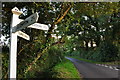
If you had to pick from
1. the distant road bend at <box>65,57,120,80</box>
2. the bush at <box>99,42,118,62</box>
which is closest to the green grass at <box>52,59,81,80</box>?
the distant road bend at <box>65,57,120,80</box>

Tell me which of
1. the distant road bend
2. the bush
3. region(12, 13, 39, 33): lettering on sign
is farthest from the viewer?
the bush

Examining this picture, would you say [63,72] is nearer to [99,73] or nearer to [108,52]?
[99,73]

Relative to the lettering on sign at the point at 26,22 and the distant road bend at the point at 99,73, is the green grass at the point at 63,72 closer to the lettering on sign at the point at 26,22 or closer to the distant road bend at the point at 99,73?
the distant road bend at the point at 99,73

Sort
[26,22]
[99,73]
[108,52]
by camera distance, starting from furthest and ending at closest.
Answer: [108,52]
[99,73]
[26,22]

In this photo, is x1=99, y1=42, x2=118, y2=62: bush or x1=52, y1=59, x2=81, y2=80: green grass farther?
x1=99, y1=42, x2=118, y2=62: bush

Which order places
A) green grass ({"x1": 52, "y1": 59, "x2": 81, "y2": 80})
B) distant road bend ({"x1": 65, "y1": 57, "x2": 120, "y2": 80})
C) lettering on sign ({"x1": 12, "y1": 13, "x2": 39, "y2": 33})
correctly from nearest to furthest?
1. lettering on sign ({"x1": 12, "y1": 13, "x2": 39, "y2": 33})
2. green grass ({"x1": 52, "y1": 59, "x2": 81, "y2": 80})
3. distant road bend ({"x1": 65, "y1": 57, "x2": 120, "y2": 80})

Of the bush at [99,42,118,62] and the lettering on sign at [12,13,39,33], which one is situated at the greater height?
the lettering on sign at [12,13,39,33]

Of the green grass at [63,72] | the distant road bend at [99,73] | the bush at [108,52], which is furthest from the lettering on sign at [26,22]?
the bush at [108,52]

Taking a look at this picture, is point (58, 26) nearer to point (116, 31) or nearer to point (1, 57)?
point (1, 57)

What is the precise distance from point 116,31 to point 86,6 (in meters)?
13.8

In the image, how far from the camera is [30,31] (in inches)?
146

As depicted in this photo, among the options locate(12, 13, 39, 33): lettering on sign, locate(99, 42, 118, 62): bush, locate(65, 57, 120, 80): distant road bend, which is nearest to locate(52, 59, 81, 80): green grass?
locate(65, 57, 120, 80): distant road bend

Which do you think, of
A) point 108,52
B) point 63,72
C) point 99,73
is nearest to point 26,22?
point 63,72

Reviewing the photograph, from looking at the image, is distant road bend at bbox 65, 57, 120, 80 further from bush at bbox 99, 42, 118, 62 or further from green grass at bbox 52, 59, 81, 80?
bush at bbox 99, 42, 118, 62
